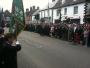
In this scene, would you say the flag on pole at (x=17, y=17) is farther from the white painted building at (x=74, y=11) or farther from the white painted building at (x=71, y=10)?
the white painted building at (x=74, y=11)

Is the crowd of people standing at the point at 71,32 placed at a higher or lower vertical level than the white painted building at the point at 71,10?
lower

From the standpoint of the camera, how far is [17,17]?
25.5 feet

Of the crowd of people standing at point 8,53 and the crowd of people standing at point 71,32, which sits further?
the crowd of people standing at point 71,32

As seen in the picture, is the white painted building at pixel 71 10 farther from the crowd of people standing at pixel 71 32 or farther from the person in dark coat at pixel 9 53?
the person in dark coat at pixel 9 53

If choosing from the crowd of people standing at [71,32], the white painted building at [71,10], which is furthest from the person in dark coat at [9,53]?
the white painted building at [71,10]

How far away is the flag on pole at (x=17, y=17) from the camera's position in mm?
7766

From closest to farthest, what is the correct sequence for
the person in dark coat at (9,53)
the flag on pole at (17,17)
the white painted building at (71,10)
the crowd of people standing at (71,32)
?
the flag on pole at (17,17), the person in dark coat at (9,53), the crowd of people standing at (71,32), the white painted building at (71,10)

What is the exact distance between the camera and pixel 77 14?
5222cm

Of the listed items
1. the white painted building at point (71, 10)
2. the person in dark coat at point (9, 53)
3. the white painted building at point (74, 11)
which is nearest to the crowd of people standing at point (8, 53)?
the person in dark coat at point (9, 53)

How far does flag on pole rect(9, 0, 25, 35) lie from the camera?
7766 millimetres

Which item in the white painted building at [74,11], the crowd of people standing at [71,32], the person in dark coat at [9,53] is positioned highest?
the white painted building at [74,11]

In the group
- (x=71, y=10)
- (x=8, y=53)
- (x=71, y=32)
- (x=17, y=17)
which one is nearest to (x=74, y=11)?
(x=71, y=10)

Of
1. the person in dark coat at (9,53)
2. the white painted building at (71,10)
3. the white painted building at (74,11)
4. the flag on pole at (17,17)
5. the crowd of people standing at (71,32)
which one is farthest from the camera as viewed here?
the white painted building at (71,10)

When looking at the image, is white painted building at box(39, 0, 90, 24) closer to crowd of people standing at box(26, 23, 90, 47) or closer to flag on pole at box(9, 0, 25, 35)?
crowd of people standing at box(26, 23, 90, 47)
